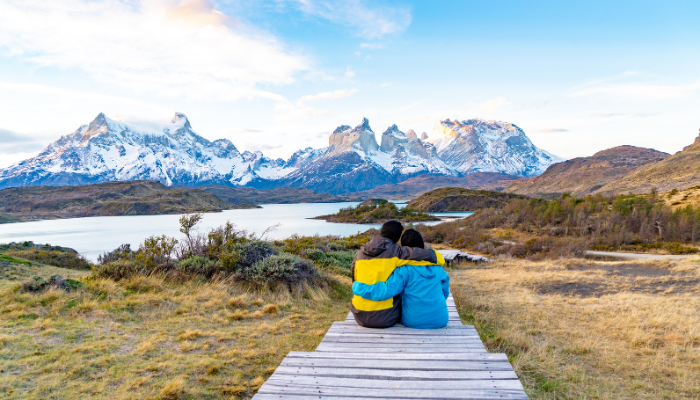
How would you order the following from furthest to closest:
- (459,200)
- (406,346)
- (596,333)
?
(459,200)
(596,333)
(406,346)

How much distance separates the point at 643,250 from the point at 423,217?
3981 centimetres

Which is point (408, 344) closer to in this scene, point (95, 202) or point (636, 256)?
point (636, 256)

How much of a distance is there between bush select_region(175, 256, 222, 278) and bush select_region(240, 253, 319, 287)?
84 cm

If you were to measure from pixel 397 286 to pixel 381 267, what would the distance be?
0.29 meters

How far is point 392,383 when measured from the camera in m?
2.69

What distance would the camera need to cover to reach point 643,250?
24.2 m

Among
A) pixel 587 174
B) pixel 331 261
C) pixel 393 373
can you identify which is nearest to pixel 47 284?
pixel 393 373

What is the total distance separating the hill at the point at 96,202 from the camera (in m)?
99.2

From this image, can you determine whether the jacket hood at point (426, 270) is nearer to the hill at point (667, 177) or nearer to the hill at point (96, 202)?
the hill at point (667, 177)

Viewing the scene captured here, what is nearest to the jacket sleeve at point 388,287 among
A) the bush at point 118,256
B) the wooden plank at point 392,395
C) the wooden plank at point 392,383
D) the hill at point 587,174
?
the wooden plank at point 392,383

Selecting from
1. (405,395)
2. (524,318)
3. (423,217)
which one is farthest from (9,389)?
(423,217)

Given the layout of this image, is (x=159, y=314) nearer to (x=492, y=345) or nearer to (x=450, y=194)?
(x=492, y=345)

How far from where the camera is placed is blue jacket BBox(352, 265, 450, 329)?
3.91 m

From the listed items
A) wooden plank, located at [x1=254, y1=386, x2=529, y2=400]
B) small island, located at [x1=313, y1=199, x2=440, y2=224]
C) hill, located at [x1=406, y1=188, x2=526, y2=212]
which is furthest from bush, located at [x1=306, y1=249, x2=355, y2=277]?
hill, located at [x1=406, y1=188, x2=526, y2=212]
